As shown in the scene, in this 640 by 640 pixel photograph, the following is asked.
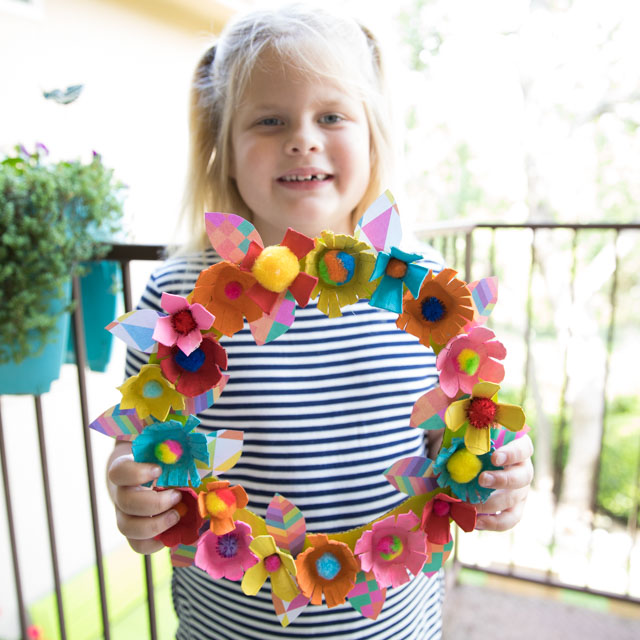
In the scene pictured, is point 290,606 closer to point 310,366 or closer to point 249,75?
point 310,366

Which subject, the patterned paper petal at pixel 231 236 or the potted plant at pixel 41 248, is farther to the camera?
the potted plant at pixel 41 248

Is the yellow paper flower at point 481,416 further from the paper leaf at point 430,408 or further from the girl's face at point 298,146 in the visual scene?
the girl's face at point 298,146

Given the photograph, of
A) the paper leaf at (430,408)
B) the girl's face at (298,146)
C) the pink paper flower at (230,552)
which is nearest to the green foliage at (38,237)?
the girl's face at (298,146)

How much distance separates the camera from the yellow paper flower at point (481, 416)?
51 cm

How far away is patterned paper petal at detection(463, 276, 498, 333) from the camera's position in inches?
20.5

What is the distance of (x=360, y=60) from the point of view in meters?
0.79

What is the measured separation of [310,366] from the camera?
0.74 meters

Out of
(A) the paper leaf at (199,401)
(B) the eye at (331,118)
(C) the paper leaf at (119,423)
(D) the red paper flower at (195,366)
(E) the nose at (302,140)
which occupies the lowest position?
(C) the paper leaf at (119,423)

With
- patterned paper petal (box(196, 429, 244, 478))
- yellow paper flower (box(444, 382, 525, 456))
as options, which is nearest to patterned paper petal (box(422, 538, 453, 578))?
yellow paper flower (box(444, 382, 525, 456))

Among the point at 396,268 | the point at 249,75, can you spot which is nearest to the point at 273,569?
the point at 396,268

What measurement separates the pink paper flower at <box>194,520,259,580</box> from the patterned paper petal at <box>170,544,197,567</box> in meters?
0.04

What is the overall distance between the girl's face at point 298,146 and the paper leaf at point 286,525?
1.22 feet

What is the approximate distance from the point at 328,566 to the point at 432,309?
0.92ft

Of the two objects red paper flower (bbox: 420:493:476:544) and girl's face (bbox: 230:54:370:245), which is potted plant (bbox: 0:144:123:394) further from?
red paper flower (bbox: 420:493:476:544)
